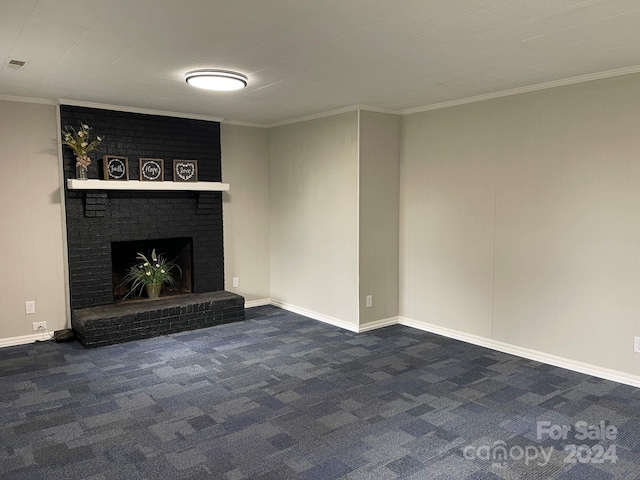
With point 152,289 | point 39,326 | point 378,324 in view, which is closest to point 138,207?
point 152,289

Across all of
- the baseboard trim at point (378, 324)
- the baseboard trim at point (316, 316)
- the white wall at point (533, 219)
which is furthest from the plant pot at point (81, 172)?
the white wall at point (533, 219)

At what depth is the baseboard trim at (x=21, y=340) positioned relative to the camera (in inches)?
177

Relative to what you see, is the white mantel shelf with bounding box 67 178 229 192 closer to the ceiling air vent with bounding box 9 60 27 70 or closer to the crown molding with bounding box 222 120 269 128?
the crown molding with bounding box 222 120 269 128

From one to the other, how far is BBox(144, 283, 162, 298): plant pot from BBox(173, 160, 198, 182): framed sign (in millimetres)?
1171

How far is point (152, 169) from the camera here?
509 centimetres

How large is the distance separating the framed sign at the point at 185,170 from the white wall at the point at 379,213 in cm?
189

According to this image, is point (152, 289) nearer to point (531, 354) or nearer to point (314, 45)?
point (314, 45)

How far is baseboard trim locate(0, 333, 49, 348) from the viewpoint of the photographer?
14.7ft

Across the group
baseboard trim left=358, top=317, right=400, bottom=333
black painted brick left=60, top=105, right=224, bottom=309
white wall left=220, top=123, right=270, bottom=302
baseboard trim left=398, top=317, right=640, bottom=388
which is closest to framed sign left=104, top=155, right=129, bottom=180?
black painted brick left=60, top=105, right=224, bottom=309

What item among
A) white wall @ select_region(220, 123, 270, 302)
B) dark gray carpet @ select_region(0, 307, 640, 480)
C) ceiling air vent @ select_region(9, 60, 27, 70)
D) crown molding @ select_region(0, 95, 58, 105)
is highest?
crown molding @ select_region(0, 95, 58, 105)

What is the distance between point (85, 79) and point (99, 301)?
2261 mm

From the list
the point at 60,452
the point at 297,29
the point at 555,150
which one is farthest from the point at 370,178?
the point at 60,452

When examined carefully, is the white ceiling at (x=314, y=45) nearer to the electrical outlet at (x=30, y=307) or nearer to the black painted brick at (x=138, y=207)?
the black painted brick at (x=138, y=207)

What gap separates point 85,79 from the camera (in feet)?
12.2
